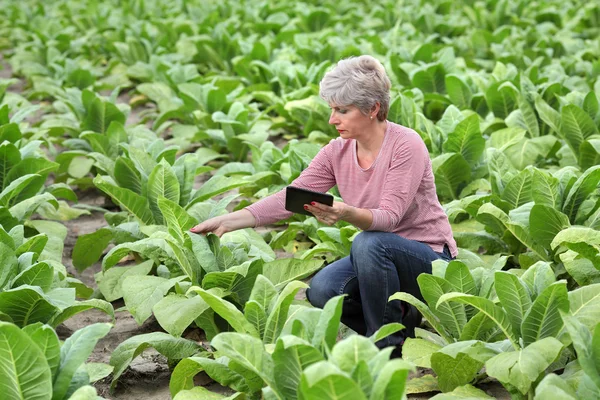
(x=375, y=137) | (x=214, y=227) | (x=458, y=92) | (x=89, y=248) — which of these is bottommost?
(x=89, y=248)

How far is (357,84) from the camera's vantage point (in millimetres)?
3672

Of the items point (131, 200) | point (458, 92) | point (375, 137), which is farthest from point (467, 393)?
point (458, 92)

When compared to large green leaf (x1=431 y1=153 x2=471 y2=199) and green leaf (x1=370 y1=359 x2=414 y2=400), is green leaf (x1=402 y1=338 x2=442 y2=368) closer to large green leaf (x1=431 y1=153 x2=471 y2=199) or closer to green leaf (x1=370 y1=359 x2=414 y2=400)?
green leaf (x1=370 y1=359 x2=414 y2=400)

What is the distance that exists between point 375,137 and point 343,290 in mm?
660

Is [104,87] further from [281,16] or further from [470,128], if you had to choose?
[470,128]

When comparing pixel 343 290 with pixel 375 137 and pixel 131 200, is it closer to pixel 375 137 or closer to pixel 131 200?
pixel 375 137

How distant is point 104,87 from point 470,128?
4.78 meters

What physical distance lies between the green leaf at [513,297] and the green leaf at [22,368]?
1.60m

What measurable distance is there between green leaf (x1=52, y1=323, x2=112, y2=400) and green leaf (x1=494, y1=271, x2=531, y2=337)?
54.9 inches

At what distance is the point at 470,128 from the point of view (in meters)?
5.26

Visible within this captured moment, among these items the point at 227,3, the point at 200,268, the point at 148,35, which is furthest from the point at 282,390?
the point at 227,3

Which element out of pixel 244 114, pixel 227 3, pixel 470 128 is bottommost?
pixel 227 3

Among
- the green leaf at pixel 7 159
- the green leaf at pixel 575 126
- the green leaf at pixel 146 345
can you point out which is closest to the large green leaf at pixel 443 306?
the green leaf at pixel 146 345

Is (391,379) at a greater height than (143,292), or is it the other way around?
(391,379)
